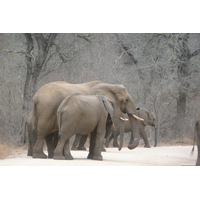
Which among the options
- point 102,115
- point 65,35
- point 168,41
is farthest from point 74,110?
point 168,41

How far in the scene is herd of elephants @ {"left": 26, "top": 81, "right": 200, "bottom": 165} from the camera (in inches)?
400

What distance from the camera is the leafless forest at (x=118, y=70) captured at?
1820cm

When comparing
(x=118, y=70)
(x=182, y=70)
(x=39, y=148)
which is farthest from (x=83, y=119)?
(x=182, y=70)

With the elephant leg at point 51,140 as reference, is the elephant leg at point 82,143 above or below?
below

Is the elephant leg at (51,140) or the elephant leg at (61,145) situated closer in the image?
the elephant leg at (61,145)

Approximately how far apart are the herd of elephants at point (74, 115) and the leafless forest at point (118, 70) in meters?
6.20

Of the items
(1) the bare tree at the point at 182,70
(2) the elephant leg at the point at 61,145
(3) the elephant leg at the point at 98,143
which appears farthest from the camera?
(1) the bare tree at the point at 182,70

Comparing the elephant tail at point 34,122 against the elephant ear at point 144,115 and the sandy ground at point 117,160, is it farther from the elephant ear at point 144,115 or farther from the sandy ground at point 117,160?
the elephant ear at point 144,115

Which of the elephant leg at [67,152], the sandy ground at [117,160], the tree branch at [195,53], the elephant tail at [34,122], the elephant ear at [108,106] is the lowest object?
the sandy ground at [117,160]

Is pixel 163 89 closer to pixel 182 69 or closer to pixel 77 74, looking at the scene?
pixel 182 69

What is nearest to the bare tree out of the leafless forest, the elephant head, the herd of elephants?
the leafless forest

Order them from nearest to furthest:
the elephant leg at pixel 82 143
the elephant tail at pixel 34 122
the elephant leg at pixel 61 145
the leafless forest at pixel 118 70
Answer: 1. the elephant leg at pixel 61 145
2. the elephant tail at pixel 34 122
3. the elephant leg at pixel 82 143
4. the leafless forest at pixel 118 70

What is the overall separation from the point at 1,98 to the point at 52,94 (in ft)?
26.1

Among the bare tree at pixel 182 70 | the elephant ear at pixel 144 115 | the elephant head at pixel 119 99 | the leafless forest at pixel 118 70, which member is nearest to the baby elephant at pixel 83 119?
the elephant head at pixel 119 99
